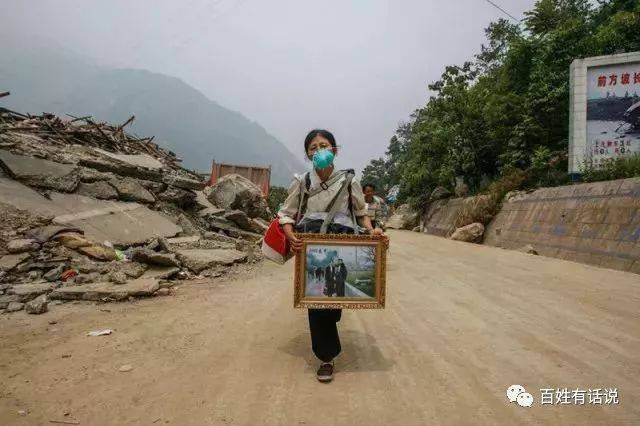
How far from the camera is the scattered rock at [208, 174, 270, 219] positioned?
10.9m

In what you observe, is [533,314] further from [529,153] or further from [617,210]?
[529,153]

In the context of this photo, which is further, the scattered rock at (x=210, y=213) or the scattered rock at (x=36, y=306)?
the scattered rock at (x=210, y=213)

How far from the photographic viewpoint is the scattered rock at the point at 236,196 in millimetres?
10898

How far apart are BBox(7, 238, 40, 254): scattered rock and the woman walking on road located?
4.35 metres

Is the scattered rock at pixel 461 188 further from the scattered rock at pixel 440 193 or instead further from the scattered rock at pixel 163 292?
the scattered rock at pixel 163 292

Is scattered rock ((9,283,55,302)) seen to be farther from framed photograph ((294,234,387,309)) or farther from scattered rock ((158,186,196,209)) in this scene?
scattered rock ((158,186,196,209))

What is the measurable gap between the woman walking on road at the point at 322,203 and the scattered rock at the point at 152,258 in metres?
3.58

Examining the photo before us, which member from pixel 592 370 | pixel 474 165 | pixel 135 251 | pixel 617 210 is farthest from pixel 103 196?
pixel 474 165

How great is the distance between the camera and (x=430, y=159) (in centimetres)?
2147

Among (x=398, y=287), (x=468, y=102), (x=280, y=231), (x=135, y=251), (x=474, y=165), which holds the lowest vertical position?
(x=398, y=287)

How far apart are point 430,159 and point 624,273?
14697 mm

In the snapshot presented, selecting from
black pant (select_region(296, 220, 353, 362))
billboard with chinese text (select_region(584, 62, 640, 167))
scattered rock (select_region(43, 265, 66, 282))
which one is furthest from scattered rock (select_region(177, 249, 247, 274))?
billboard with chinese text (select_region(584, 62, 640, 167))

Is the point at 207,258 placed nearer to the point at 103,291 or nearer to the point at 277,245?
the point at 103,291

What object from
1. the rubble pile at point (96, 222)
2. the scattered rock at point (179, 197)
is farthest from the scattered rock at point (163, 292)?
the scattered rock at point (179, 197)
